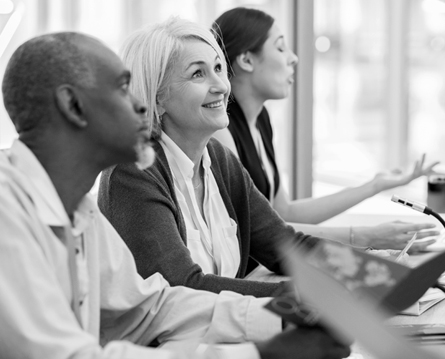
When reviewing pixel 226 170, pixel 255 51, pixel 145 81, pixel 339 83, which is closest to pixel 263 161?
pixel 255 51

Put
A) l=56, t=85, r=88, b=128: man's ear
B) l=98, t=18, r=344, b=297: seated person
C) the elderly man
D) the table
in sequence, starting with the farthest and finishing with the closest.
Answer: l=98, t=18, r=344, b=297: seated person → the table → l=56, t=85, r=88, b=128: man's ear → the elderly man

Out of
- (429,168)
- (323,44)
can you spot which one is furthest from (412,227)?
(323,44)

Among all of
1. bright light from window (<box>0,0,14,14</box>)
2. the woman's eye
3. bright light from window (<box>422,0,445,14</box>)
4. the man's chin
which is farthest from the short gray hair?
bright light from window (<box>422,0,445,14</box>)

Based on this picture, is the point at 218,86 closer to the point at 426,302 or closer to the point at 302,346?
the point at 426,302

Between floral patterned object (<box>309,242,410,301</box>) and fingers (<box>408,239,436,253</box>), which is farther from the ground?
floral patterned object (<box>309,242,410,301</box>)

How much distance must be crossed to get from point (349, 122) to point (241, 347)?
544cm

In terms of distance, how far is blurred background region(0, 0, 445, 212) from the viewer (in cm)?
354

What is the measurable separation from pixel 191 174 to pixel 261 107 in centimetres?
93

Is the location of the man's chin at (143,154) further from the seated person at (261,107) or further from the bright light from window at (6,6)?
the bright light from window at (6,6)

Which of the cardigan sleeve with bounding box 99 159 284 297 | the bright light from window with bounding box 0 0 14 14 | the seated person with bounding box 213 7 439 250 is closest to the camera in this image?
the cardigan sleeve with bounding box 99 159 284 297

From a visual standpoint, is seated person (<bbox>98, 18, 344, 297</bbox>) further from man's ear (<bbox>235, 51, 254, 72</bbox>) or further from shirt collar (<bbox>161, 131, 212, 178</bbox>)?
man's ear (<bbox>235, 51, 254, 72</bbox>)

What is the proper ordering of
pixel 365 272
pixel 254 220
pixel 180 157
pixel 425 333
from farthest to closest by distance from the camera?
pixel 254 220 → pixel 180 157 → pixel 425 333 → pixel 365 272

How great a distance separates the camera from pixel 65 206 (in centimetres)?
105

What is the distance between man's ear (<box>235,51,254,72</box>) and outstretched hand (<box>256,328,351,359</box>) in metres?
1.59
